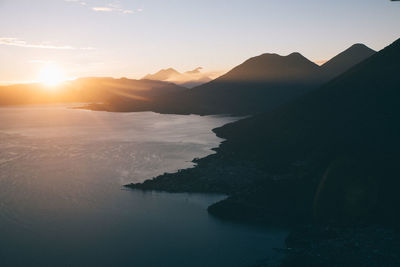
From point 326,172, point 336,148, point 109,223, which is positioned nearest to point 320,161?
point 326,172

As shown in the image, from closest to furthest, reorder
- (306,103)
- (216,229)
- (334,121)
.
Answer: (216,229), (334,121), (306,103)

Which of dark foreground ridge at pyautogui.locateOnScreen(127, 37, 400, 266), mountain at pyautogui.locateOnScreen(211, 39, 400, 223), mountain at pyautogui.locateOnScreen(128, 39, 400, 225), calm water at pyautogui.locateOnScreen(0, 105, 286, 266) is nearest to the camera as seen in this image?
calm water at pyautogui.locateOnScreen(0, 105, 286, 266)

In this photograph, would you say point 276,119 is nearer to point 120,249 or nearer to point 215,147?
point 215,147

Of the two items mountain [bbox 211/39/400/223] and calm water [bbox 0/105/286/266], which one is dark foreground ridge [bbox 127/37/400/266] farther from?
calm water [bbox 0/105/286/266]

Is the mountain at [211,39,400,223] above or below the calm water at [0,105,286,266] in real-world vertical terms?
above

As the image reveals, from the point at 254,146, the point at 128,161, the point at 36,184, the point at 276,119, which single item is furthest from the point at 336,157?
the point at 36,184

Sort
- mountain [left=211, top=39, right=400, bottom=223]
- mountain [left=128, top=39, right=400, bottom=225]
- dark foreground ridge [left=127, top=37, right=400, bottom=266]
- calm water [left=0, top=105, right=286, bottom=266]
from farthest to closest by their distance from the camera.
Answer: mountain [left=211, top=39, right=400, bottom=223] → mountain [left=128, top=39, right=400, bottom=225] → dark foreground ridge [left=127, top=37, right=400, bottom=266] → calm water [left=0, top=105, right=286, bottom=266]

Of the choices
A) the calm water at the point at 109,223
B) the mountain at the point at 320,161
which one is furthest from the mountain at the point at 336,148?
the calm water at the point at 109,223

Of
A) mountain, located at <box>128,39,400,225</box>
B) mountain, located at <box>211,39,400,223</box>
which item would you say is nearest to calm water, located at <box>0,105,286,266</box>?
mountain, located at <box>128,39,400,225</box>
